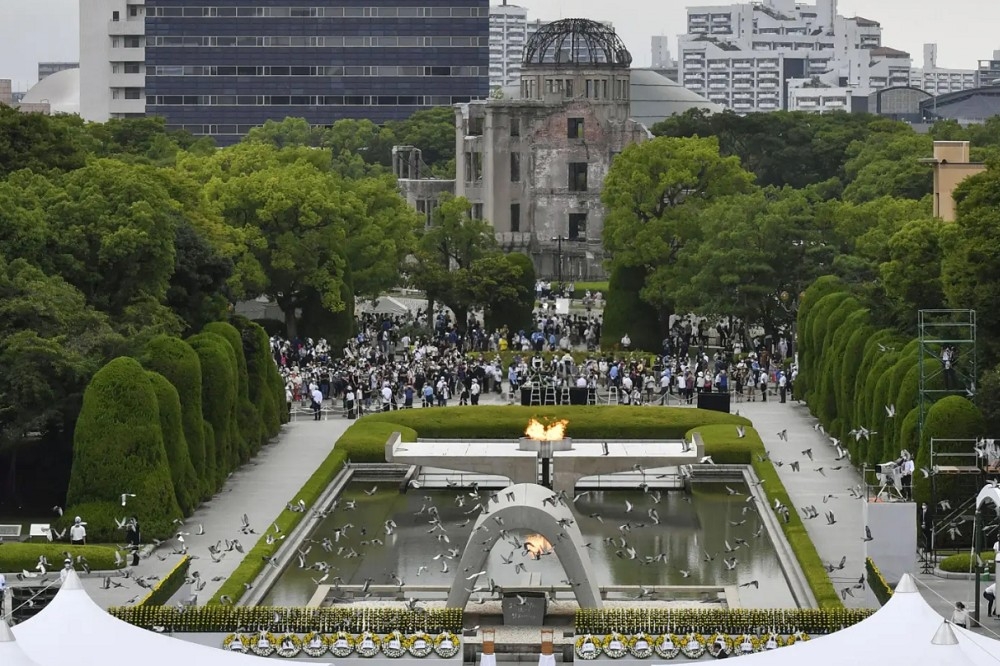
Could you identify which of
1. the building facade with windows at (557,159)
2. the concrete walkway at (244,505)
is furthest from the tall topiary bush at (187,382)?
the building facade with windows at (557,159)

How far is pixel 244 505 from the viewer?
2431 inches

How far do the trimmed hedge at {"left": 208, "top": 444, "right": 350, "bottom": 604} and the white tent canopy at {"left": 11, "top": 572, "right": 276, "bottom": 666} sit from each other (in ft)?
32.7

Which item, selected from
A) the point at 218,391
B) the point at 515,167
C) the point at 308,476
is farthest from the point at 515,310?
the point at 218,391

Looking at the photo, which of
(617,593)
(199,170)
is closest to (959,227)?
(617,593)

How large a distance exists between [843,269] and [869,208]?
7.54 metres

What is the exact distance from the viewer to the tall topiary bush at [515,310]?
324 feet

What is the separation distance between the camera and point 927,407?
5750cm

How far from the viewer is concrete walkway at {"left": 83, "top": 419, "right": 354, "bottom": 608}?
51.6 meters

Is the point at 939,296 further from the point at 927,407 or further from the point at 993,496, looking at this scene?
the point at 993,496

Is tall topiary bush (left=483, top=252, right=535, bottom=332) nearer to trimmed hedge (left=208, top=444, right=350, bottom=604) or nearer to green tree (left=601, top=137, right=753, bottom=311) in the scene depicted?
green tree (left=601, top=137, right=753, bottom=311)

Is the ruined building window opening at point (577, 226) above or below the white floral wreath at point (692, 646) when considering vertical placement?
above

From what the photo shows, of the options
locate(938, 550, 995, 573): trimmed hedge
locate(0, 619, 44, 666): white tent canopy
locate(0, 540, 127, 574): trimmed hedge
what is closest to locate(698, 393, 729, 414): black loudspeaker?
locate(938, 550, 995, 573): trimmed hedge

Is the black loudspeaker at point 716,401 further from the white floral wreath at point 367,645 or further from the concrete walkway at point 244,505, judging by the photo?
the white floral wreath at point 367,645

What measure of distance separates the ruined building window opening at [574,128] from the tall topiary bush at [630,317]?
101 ft
